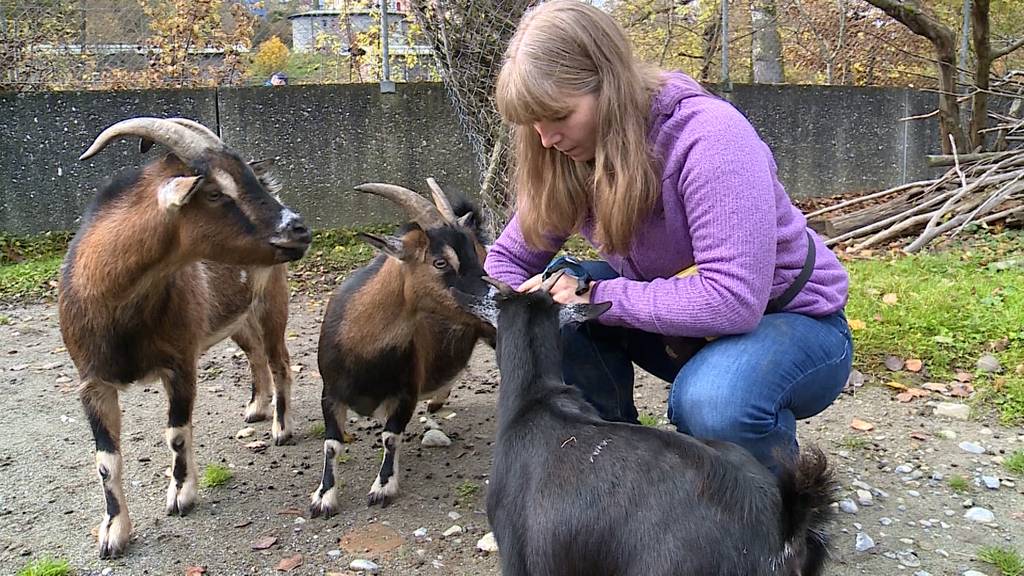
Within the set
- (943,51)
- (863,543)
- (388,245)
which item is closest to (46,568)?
(388,245)

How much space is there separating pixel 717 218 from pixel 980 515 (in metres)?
1.68

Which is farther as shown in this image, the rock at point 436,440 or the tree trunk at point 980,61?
the tree trunk at point 980,61

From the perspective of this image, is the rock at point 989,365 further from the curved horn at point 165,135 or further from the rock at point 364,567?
the curved horn at point 165,135

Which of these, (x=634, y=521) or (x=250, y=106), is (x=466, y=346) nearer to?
(x=634, y=521)

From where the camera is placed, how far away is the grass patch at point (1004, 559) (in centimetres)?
271

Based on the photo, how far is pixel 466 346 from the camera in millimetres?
3906

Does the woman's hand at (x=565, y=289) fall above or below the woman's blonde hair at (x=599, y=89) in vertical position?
below

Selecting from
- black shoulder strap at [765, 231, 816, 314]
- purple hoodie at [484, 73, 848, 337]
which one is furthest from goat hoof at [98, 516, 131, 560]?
black shoulder strap at [765, 231, 816, 314]

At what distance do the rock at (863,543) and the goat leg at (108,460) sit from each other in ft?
8.19

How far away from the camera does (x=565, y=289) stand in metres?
2.66

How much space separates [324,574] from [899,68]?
1101cm

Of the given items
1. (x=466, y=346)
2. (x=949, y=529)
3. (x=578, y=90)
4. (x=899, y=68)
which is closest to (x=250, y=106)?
(x=466, y=346)

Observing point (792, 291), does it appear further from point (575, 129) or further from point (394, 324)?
point (394, 324)

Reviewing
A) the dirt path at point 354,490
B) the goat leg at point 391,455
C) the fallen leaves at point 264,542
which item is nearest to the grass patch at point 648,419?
the dirt path at point 354,490
